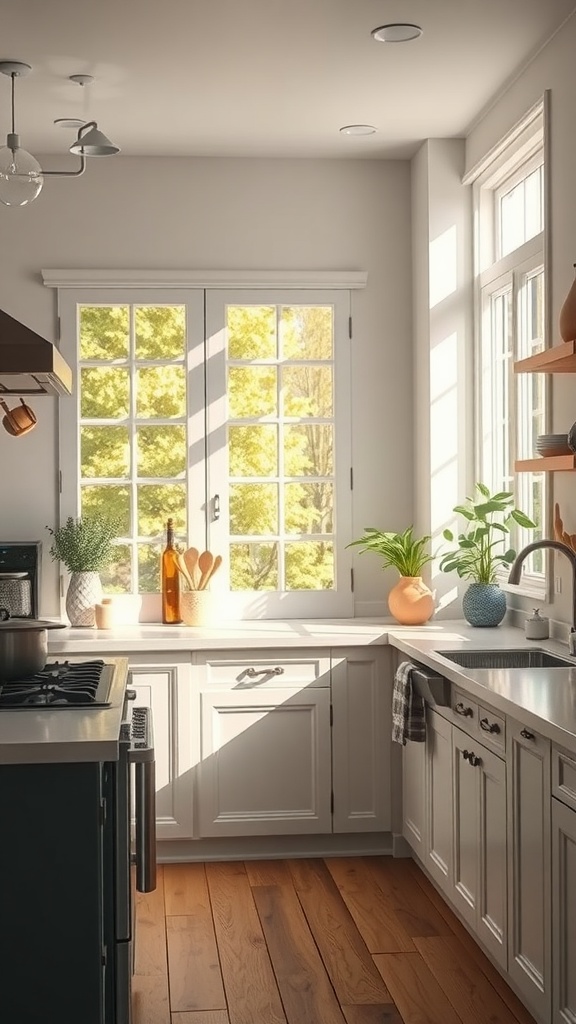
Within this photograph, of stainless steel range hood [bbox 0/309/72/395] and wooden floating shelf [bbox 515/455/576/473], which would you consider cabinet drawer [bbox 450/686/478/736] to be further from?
stainless steel range hood [bbox 0/309/72/395]

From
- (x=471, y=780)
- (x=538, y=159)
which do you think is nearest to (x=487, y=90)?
(x=538, y=159)

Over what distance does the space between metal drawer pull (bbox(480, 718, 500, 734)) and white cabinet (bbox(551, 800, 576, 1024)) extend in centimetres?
47

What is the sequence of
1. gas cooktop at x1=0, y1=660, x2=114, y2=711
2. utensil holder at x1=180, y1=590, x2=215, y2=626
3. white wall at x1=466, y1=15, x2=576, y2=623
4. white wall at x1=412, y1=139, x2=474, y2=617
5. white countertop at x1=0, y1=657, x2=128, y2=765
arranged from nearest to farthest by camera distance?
white countertop at x1=0, y1=657, x2=128, y2=765 < gas cooktop at x1=0, y1=660, x2=114, y2=711 < white wall at x1=466, y1=15, x2=576, y2=623 < utensil holder at x1=180, y1=590, x2=215, y2=626 < white wall at x1=412, y1=139, x2=474, y2=617

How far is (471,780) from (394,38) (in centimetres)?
234

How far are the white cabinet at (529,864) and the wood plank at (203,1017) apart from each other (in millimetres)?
793

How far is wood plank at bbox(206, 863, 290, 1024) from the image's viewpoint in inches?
131

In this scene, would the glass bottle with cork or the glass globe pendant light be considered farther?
the glass bottle with cork

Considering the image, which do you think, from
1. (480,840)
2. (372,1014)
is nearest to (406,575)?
(480,840)

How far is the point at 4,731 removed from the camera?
2.63 metres

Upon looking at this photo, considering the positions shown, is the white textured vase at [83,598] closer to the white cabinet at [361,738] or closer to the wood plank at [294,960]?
the white cabinet at [361,738]

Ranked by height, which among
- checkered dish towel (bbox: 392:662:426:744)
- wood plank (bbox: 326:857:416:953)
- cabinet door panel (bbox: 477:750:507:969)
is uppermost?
checkered dish towel (bbox: 392:662:426:744)

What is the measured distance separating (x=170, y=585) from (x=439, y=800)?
5.23 ft

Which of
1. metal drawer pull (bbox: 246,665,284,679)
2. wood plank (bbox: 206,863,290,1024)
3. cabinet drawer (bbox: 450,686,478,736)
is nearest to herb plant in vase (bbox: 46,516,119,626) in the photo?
metal drawer pull (bbox: 246,665,284,679)

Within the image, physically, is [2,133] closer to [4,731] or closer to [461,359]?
[461,359]
